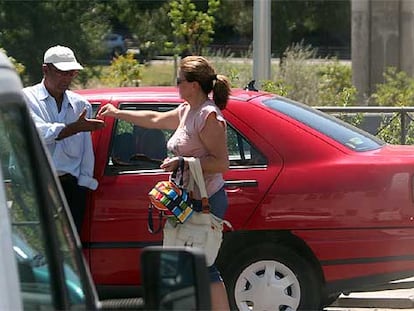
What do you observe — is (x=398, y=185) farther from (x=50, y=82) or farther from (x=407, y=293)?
(x=50, y=82)

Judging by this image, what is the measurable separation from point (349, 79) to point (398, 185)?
64.3 ft

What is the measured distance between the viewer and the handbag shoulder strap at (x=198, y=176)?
17.7ft

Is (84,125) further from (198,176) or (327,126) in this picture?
(327,126)

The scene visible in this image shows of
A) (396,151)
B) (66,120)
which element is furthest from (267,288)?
(66,120)

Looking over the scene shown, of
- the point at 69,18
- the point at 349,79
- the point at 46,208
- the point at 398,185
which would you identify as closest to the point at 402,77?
the point at 349,79

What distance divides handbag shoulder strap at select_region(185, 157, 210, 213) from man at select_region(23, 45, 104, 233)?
926 millimetres

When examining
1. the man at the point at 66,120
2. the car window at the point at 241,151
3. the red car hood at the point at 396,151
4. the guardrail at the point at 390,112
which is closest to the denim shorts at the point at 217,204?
the car window at the point at 241,151

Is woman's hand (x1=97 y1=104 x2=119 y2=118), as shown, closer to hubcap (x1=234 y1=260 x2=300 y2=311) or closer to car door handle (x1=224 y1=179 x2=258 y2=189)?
car door handle (x1=224 y1=179 x2=258 y2=189)

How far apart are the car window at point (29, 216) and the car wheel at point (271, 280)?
3.50 m

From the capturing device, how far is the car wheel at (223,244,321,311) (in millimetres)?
6203

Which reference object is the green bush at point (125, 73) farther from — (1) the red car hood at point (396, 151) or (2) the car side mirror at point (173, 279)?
(2) the car side mirror at point (173, 279)

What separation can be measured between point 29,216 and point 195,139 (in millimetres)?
2836

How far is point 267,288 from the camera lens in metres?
6.20

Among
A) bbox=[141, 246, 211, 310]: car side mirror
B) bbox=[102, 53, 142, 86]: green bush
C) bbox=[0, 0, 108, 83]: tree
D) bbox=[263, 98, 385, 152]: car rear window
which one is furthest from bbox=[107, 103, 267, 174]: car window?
bbox=[0, 0, 108, 83]: tree
